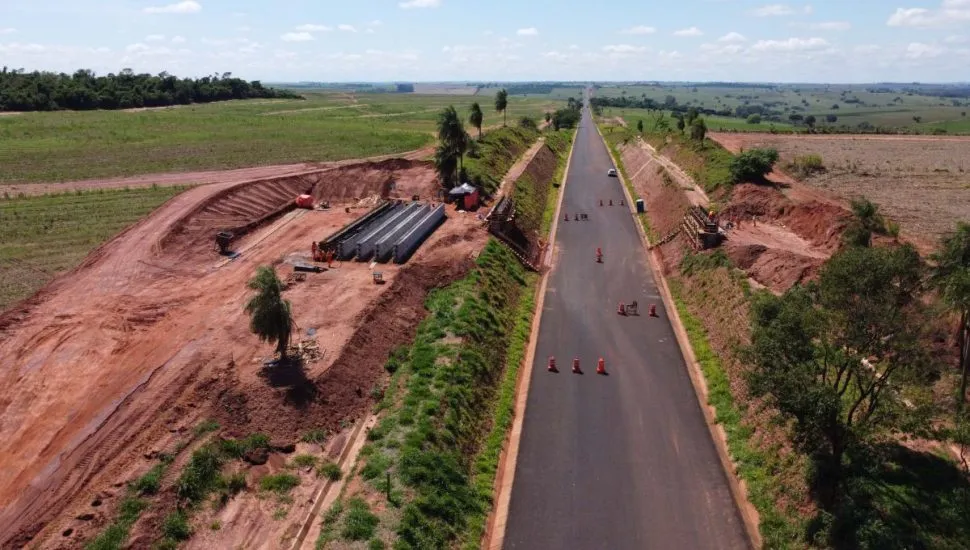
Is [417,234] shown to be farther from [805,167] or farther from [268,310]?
[805,167]

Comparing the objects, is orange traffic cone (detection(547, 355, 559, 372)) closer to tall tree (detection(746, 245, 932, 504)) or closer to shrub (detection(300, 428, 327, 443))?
tall tree (detection(746, 245, 932, 504))

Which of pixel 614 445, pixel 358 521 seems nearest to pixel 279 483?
pixel 358 521

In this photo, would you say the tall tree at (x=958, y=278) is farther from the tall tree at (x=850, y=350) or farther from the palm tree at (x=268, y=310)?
the palm tree at (x=268, y=310)

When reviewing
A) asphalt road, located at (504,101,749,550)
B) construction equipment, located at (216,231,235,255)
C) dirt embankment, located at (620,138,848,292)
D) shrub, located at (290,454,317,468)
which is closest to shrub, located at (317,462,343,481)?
shrub, located at (290,454,317,468)

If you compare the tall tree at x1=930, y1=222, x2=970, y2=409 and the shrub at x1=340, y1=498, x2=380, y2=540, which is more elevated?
the tall tree at x1=930, y1=222, x2=970, y2=409

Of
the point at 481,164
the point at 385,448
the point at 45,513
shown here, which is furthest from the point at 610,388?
the point at 481,164
